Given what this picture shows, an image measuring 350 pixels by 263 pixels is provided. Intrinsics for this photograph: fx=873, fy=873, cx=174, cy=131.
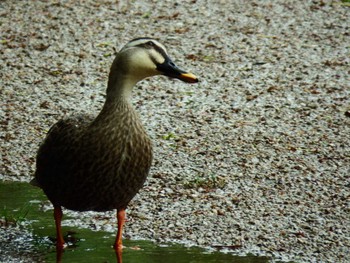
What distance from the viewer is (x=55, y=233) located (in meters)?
7.17

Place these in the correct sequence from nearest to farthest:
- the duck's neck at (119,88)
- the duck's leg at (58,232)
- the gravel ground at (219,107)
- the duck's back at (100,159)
→ the duck's back at (100,159), the duck's neck at (119,88), the duck's leg at (58,232), the gravel ground at (219,107)

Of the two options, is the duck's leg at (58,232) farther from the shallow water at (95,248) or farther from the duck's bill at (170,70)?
the duck's bill at (170,70)

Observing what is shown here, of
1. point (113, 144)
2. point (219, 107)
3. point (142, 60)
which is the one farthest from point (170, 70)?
point (219, 107)

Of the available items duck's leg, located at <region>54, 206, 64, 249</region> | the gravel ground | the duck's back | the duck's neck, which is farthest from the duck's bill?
the gravel ground

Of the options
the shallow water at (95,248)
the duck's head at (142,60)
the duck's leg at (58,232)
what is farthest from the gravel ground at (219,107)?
the duck's head at (142,60)

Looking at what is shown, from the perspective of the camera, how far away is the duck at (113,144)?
598 centimetres

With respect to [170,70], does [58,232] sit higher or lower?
lower

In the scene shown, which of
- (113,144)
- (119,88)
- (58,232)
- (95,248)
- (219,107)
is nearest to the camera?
(113,144)

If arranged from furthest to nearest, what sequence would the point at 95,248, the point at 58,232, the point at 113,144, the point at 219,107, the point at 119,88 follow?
the point at 219,107
the point at 95,248
the point at 58,232
the point at 119,88
the point at 113,144

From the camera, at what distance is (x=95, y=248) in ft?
22.4

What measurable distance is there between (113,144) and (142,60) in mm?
621

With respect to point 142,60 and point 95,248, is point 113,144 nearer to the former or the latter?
point 142,60

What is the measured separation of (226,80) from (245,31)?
208 cm

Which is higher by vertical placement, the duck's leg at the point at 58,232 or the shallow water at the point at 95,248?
the duck's leg at the point at 58,232
